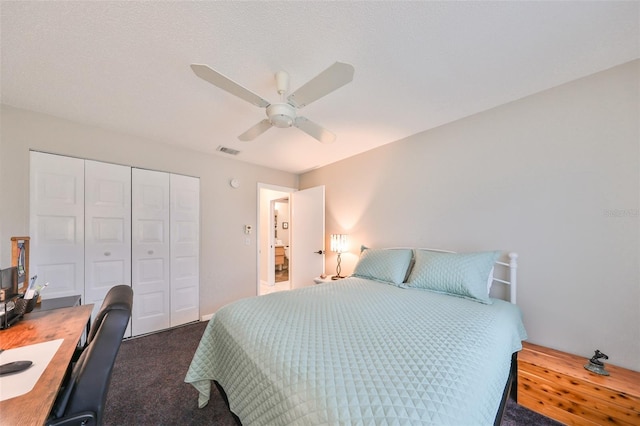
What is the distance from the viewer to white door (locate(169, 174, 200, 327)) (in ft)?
10.2

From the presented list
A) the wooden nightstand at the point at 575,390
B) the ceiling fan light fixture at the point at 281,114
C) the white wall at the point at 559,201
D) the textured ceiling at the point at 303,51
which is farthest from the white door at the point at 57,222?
the wooden nightstand at the point at 575,390

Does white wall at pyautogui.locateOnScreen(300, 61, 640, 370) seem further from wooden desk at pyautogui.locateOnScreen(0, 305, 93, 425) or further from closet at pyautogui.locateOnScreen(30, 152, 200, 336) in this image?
closet at pyautogui.locateOnScreen(30, 152, 200, 336)

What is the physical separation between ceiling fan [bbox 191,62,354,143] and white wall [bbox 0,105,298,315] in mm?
1731

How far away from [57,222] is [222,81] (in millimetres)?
2500

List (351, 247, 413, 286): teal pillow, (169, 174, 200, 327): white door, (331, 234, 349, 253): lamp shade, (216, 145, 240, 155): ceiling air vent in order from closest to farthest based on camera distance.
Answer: (351, 247, 413, 286): teal pillow < (169, 174, 200, 327): white door < (216, 145, 240, 155): ceiling air vent < (331, 234, 349, 253): lamp shade

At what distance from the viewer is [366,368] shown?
3.16ft

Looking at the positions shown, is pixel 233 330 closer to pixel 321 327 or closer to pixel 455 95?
pixel 321 327

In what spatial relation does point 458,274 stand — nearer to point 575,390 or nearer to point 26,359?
point 575,390

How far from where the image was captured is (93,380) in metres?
0.94

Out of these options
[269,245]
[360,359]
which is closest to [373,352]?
[360,359]

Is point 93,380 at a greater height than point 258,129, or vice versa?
point 258,129

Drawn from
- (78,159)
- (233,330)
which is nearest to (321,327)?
(233,330)

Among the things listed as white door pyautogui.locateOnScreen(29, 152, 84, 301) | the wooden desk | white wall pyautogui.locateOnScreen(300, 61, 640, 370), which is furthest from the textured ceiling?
the wooden desk

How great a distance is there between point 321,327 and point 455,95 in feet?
7.15
